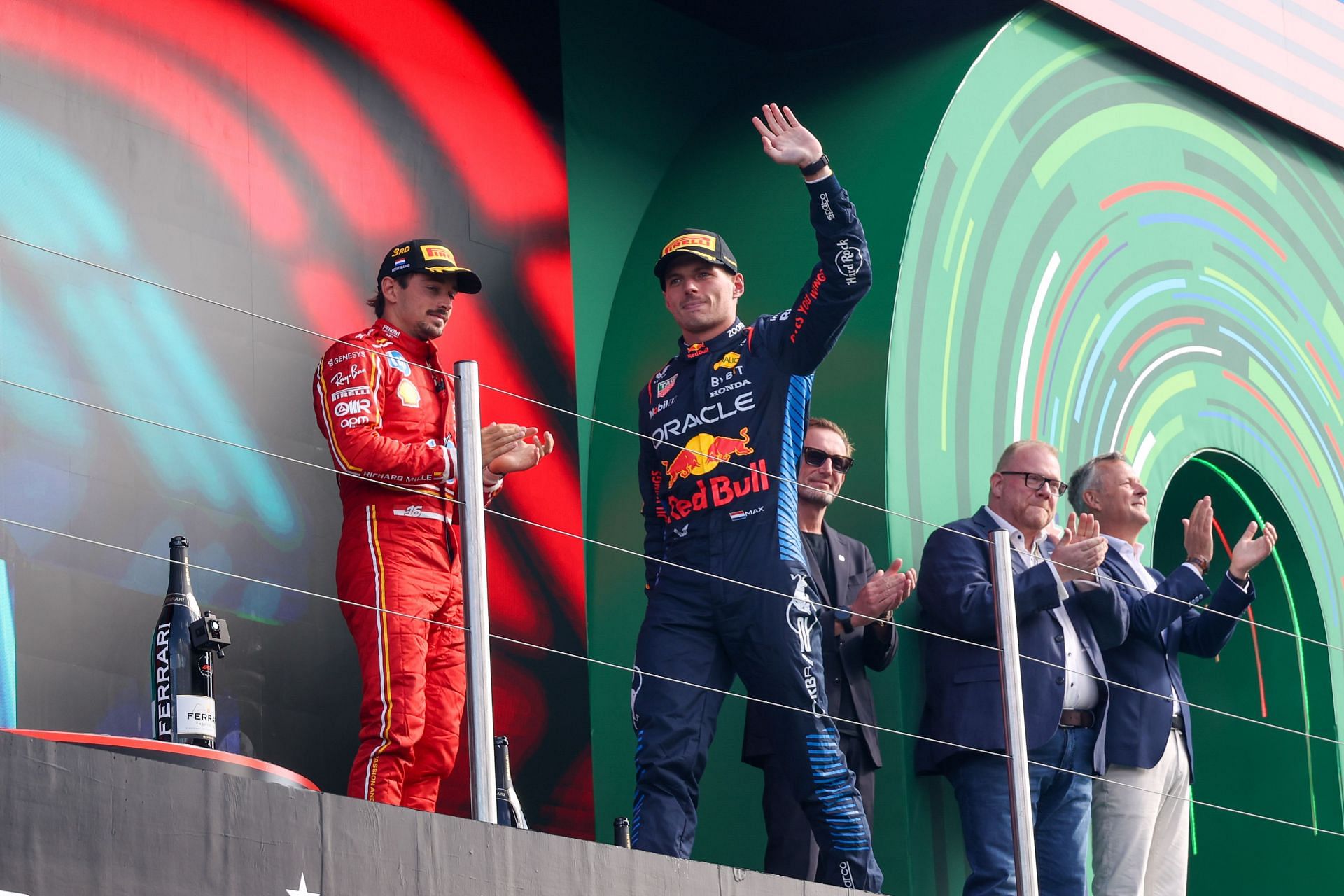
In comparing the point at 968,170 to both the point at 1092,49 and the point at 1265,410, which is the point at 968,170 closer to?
Answer: the point at 1092,49

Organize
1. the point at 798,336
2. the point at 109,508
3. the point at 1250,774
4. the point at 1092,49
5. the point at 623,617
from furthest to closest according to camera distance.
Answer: the point at 1250,774 → the point at 1092,49 → the point at 623,617 → the point at 109,508 → the point at 798,336

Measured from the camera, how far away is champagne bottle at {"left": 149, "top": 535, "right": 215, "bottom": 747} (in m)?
3.18

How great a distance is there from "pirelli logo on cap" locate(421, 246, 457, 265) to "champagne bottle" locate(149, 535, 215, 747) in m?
1.11

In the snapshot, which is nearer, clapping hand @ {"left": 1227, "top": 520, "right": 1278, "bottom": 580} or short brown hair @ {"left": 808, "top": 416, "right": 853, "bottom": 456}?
short brown hair @ {"left": 808, "top": 416, "right": 853, "bottom": 456}

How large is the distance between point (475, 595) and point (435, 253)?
1462mm

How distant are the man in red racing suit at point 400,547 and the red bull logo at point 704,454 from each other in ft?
1.12

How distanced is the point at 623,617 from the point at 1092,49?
2370mm

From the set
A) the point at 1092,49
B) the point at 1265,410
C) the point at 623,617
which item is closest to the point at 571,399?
the point at 623,617

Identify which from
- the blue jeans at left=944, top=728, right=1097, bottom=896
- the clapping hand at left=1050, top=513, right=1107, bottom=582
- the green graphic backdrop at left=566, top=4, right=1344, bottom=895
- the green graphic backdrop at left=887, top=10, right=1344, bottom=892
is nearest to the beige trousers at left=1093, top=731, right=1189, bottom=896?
the blue jeans at left=944, top=728, right=1097, bottom=896

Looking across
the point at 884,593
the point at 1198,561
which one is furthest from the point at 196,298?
the point at 1198,561

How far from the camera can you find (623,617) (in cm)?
571

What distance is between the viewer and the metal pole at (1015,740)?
13.3 ft

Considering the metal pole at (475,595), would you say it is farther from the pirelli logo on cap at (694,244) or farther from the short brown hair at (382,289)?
the pirelli logo on cap at (694,244)

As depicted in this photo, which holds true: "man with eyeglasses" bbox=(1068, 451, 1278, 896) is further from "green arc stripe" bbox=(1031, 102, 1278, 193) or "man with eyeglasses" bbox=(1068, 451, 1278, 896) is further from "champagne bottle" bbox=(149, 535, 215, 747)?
"champagne bottle" bbox=(149, 535, 215, 747)
